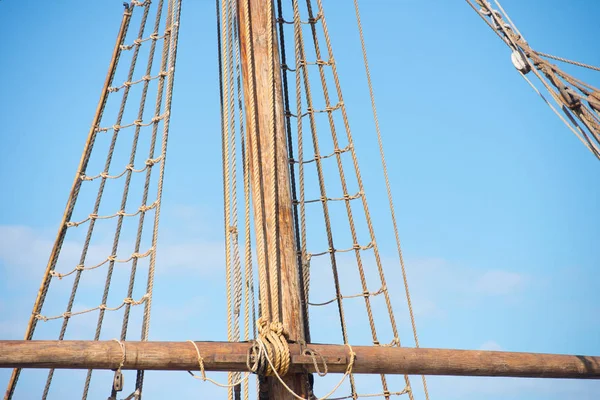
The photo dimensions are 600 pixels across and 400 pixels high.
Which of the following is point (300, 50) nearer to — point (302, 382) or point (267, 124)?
point (267, 124)

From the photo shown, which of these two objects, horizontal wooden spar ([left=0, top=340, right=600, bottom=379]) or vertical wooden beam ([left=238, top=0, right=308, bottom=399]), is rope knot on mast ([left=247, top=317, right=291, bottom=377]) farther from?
vertical wooden beam ([left=238, top=0, right=308, bottom=399])

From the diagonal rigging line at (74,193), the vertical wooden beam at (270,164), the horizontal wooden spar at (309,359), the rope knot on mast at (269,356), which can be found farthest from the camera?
the diagonal rigging line at (74,193)

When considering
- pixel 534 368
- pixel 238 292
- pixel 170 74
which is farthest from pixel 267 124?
pixel 534 368

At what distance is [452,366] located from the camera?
543 cm

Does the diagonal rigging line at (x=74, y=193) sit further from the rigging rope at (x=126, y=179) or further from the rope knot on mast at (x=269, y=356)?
the rope knot on mast at (x=269, y=356)

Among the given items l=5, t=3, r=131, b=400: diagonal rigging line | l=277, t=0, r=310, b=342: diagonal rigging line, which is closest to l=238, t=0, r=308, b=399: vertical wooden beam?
l=277, t=0, r=310, b=342: diagonal rigging line

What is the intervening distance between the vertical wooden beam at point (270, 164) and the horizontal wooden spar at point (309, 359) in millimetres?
311

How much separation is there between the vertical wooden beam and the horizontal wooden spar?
1.02 feet

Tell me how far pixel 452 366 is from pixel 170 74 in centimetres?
399

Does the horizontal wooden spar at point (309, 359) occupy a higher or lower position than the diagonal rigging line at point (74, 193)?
lower

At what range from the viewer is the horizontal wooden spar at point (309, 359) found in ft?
14.6

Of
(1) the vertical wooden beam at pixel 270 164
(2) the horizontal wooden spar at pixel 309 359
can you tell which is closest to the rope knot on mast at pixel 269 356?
(2) the horizontal wooden spar at pixel 309 359

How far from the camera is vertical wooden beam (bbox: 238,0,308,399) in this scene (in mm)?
5219

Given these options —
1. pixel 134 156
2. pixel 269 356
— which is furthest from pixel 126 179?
pixel 269 356
